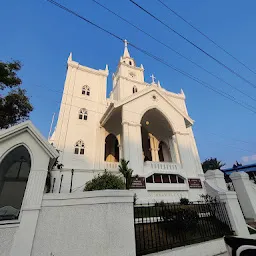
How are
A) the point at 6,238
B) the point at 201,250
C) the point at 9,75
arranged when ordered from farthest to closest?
the point at 9,75 < the point at 201,250 < the point at 6,238

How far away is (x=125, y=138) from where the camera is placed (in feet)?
44.6

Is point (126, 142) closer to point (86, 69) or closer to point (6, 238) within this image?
point (6, 238)

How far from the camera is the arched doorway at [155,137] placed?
18447 millimetres

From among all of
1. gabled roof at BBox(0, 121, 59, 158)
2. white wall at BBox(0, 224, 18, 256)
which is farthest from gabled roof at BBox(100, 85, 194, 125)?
white wall at BBox(0, 224, 18, 256)

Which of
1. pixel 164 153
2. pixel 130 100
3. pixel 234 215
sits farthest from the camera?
pixel 164 153

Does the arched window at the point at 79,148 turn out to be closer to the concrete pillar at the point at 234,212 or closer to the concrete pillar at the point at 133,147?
the concrete pillar at the point at 133,147

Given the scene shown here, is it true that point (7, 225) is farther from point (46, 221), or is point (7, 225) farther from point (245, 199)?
point (245, 199)

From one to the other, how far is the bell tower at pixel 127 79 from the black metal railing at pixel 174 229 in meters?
18.6

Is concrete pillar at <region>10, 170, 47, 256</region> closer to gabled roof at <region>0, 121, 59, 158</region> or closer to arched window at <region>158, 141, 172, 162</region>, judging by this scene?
gabled roof at <region>0, 121, 59, 158</region>

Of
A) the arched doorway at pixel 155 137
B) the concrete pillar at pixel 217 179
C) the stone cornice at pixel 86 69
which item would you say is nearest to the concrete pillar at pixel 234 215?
the concrete pillar at pixel 217 179

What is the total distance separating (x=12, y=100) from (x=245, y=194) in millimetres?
20593

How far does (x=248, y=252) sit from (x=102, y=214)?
12.9 ft

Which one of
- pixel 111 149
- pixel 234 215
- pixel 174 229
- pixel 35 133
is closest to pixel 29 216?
pixel 35 133

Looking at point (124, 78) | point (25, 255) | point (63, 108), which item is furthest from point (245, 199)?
point (124, 78)
